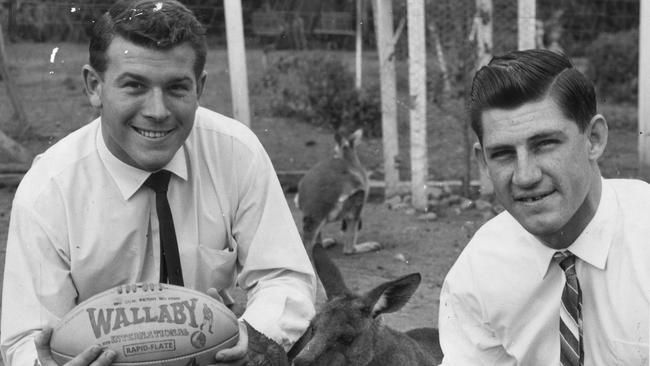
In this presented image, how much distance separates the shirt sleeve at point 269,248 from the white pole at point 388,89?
18.1ft

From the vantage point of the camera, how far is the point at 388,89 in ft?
34.3

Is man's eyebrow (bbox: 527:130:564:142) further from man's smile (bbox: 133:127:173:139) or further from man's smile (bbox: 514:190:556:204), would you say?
man's smile (bbox: 133:127:173:139)

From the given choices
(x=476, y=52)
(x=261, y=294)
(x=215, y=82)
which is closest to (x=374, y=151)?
(x=476, y=52)

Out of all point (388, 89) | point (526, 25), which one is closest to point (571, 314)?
point (526, 25)

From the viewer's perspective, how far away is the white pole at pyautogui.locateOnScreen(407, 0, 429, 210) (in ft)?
31.4

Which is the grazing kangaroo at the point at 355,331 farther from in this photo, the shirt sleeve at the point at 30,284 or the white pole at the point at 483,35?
the white pole at the point at 483,35


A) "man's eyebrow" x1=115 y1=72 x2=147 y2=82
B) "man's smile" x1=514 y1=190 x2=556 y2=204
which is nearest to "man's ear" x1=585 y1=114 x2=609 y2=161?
"man's smile" x1=514 y1=190 x2=556 y2=204

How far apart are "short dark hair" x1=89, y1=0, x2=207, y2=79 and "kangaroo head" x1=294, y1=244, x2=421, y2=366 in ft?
5.00

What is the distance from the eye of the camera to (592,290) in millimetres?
3637

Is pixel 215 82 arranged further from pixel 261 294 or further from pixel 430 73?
pixel 261 294

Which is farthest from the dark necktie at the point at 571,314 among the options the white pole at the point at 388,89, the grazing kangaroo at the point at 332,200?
the white pole at the point at 388,89

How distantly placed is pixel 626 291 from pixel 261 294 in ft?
5.46

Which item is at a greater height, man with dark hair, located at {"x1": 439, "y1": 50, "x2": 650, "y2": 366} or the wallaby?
man with dark hair, located at {"x1": 439, "y1": 50, "x2": 650, "y2": 366}

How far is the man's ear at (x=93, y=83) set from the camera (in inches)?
179
